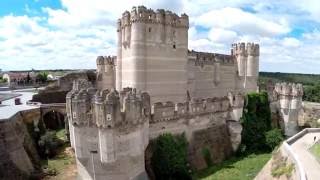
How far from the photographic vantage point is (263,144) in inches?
1229

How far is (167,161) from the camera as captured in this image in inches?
918

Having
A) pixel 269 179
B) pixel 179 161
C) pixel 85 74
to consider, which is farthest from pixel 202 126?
pixel 85 74

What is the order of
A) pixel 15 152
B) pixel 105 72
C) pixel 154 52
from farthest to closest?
pixel 105 72 < pixel 154 52 < pixel 15 152

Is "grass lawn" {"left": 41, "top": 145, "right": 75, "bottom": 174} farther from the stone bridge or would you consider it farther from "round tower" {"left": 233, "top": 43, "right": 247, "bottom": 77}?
"round tower" {"left": 233, "top": 43, "right": 247, "bottom": 77}

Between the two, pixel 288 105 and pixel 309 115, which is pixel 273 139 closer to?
pixel 288 105

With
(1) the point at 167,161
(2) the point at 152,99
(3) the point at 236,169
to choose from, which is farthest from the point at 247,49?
(1) the point at 167,161

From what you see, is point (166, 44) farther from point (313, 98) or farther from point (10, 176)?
point (313, 98)

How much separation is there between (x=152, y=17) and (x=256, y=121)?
45.5ft

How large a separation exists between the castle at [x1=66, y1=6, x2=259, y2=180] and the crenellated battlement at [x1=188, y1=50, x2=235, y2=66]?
4.3 inches

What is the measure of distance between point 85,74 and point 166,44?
16.7 m

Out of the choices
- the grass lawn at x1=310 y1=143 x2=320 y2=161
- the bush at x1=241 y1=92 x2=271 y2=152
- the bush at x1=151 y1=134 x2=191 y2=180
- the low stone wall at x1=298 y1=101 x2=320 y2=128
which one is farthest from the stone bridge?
the low stone wall at x1=298 y1=101 x2=320 y2=128

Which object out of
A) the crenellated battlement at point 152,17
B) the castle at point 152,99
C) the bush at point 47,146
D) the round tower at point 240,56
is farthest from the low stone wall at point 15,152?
the round tower at point 240,56

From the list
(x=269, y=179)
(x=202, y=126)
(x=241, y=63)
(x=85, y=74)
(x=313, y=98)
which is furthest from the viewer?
(x=313, y=98)

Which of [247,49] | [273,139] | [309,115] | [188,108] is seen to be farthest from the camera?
[309,115]
